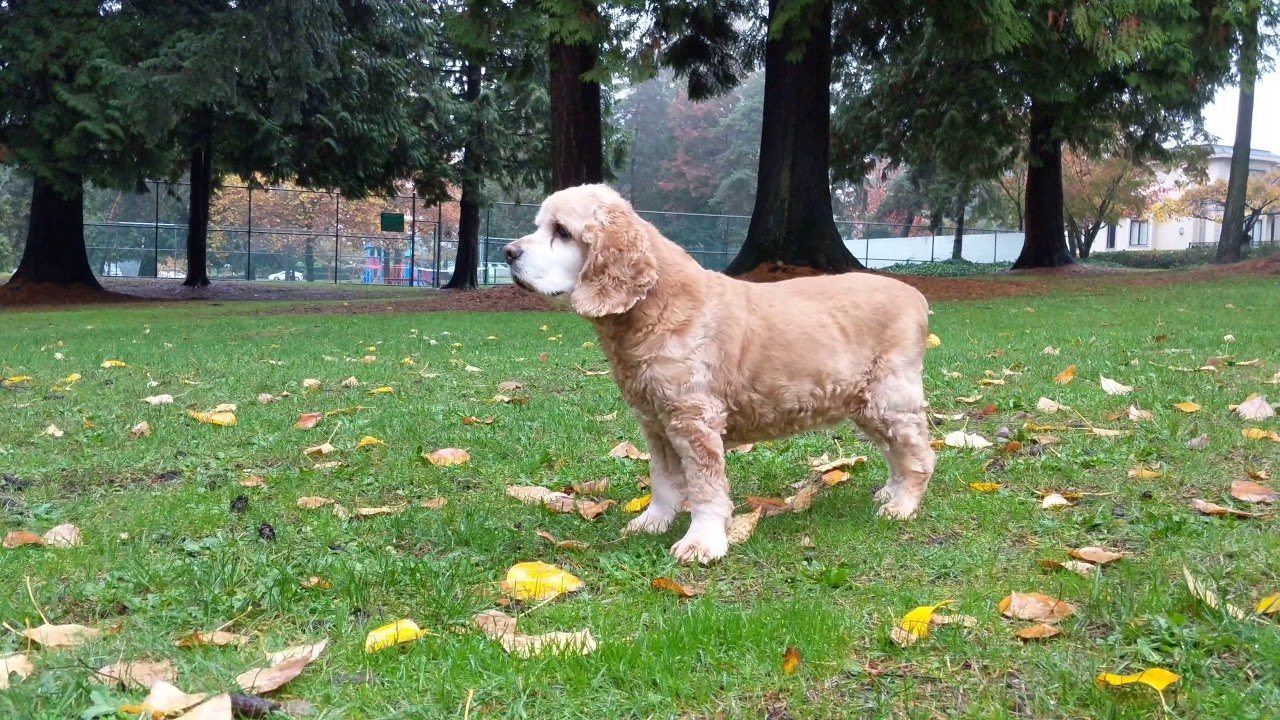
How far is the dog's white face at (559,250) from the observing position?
400 centimetres

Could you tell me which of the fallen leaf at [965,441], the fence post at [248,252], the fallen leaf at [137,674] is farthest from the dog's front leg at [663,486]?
the fence post at [248,252]

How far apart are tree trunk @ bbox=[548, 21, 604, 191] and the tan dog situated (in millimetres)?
13032

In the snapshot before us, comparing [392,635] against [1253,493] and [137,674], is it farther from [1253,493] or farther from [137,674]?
[1253,493]

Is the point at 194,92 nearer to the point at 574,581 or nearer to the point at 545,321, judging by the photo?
the point at 545,321

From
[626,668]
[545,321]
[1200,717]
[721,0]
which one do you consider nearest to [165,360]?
[545,321]

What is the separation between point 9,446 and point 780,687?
505 cm

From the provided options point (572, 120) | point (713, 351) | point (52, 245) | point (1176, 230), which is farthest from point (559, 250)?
point (1176, 230)

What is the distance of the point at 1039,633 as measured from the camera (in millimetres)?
2779

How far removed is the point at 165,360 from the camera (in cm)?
1022

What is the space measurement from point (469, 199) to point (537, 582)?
28.8 m

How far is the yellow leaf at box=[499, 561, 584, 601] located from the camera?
10.9 ft

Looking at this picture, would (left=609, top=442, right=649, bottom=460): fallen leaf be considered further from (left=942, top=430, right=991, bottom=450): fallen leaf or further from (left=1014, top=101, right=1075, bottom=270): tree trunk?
(left=1014, top=101, right=1075, bottom=270): tree trunk

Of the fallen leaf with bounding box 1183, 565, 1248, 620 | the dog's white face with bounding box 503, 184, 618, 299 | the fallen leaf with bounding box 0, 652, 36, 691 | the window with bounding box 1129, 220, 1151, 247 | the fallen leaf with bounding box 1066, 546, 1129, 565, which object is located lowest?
the fallen leaf with bounding box 0, 652, 36, 691

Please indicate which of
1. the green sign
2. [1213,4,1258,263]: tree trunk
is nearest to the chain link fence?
the green sign
